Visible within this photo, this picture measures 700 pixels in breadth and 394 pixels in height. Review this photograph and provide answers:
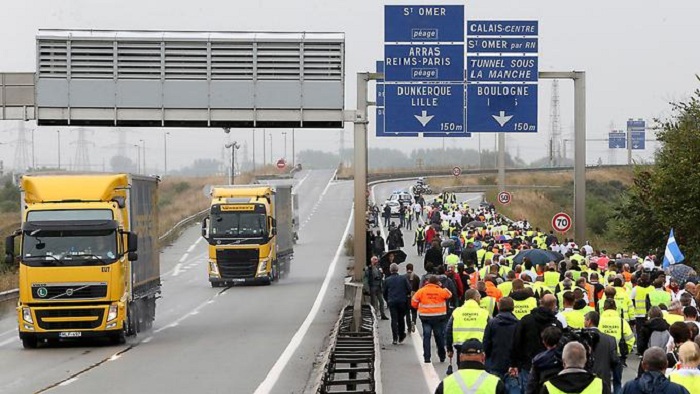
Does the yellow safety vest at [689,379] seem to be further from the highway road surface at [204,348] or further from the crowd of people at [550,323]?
the highway road surface at [204,348]

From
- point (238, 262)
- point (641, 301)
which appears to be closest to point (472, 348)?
point (641, 301)

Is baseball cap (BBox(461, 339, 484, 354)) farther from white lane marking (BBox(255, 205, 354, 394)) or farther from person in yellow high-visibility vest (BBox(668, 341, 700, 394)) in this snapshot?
white lane marking (BBox(255, 205, 354, 394))

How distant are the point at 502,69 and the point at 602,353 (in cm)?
2345

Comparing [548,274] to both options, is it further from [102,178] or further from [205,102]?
[205,102]

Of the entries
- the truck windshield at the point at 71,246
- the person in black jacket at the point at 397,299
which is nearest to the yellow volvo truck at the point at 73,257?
the truck windshield at the point at 71,246

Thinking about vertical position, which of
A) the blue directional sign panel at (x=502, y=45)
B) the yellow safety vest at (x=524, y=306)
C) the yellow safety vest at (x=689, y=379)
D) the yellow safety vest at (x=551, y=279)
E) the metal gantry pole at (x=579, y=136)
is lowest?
the yellow safety vest at (x=551, y=279)

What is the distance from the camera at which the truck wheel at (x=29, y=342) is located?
24594 mm

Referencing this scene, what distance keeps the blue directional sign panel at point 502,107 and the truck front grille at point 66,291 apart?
1425cm

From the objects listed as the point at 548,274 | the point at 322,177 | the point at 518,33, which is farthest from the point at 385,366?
the point at 322,177

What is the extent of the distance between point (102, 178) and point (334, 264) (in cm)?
2999

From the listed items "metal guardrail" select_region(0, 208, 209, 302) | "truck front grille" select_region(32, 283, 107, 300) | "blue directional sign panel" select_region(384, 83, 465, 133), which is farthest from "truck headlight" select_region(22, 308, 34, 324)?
"metal guardrail" select_region(0, 208, 209, 302)

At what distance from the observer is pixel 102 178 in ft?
81.8

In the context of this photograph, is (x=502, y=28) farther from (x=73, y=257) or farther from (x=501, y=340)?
(x=501, y=340)

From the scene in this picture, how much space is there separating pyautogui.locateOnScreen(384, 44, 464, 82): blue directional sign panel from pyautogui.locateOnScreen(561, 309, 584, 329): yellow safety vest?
19.6m
